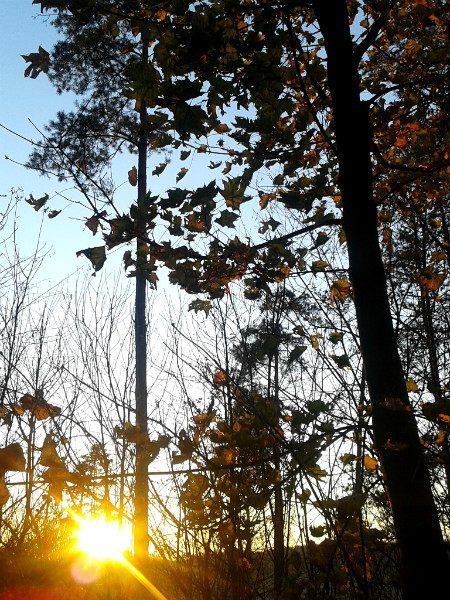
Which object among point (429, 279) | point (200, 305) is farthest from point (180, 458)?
point (429, 279)

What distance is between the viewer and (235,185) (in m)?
2.24

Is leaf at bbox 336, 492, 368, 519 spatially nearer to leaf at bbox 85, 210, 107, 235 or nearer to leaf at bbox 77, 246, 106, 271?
leaf at bbox 77, 246, 106, 271

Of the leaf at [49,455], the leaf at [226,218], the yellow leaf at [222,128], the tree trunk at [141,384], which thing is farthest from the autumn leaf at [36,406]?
the yellow leaf at [222,128]

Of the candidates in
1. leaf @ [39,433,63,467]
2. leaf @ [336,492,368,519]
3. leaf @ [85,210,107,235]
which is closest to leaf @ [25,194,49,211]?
leaf @ [85,210,107,235]

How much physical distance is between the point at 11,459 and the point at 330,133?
216 centimetres

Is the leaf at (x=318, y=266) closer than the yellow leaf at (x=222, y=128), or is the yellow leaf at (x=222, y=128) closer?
the leaf at (x=318, y=266)

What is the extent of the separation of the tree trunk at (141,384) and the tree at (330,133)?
0.22 meters

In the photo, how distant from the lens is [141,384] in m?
8.12

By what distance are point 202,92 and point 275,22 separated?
0.45 meters

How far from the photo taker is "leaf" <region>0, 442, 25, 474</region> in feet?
5.09

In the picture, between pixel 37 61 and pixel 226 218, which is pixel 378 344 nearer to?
pixel 226 218

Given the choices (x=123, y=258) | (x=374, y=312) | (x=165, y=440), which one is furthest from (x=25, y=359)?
(x=374, y=312)

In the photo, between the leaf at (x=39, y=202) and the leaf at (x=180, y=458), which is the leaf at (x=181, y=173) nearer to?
the leaf at (x=39, y=202)

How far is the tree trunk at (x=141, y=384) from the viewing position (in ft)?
6.88
